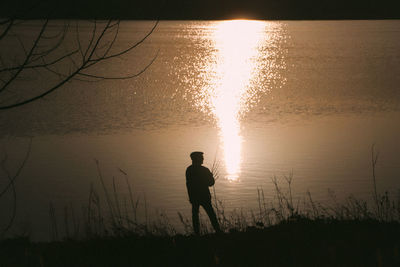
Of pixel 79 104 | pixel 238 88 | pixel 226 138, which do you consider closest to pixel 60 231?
pixel 226 138

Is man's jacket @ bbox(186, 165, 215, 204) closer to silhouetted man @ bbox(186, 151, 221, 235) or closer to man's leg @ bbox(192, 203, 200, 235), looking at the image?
silhouetted man @ bbox(186, 151, 221, 235)

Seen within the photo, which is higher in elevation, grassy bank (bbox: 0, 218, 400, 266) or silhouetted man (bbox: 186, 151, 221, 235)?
silhouetted man (bbox: 186, 151, 221, 235)

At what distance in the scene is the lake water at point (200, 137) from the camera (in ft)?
59.4

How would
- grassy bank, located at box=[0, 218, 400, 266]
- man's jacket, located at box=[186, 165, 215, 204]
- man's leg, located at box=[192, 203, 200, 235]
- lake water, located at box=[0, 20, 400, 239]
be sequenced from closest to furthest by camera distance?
grassy bank, located at box=[0, 218, 400, 266], man's jacket, located at box=[186, 165, 215, 204], man's leg, located at box=[192, 203, 200, 235], lake water, located at box=[0, 20, 400, 239]

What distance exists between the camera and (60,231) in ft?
45.4

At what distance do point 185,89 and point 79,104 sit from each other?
35.9 feet

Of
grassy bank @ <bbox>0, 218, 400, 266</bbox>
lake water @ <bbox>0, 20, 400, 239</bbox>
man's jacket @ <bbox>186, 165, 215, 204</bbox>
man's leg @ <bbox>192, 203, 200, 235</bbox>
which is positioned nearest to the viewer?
grassy bank @ <bbox>0, 218, 400, 266</bbox>

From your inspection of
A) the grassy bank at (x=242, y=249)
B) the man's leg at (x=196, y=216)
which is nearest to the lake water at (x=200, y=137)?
the man's leg at (x=196, y=216)

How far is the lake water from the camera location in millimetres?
18109

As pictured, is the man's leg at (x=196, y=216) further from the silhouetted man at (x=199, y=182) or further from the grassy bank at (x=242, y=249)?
the grassy bank at (x=242, y=249)

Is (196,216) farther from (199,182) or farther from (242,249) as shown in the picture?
(242,249)

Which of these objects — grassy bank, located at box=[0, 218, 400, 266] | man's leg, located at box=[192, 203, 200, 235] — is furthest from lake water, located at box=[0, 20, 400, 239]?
grassy bank, located at box=[0, 218, 400, 266]

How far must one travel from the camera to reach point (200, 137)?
26.6m

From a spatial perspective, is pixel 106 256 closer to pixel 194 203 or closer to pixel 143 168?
pixel 194 203
